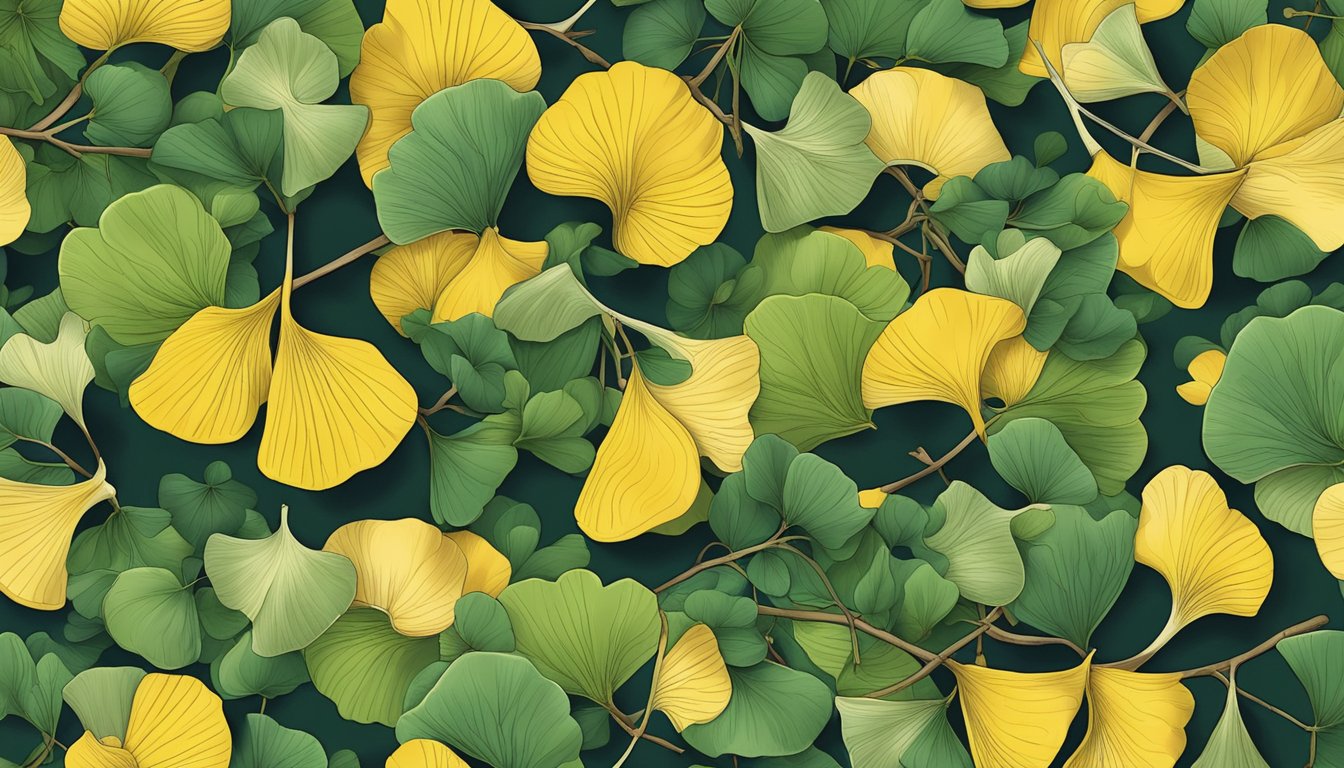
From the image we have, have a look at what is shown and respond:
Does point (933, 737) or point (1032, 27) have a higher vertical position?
point (1032, 27)

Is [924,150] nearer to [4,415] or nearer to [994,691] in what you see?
[994,691]

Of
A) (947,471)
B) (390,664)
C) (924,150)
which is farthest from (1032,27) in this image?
(390,664)

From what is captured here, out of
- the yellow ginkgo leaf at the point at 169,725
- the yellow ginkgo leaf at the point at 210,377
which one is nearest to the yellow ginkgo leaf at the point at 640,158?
the yellow ginkgo leaf at the point at 210,377

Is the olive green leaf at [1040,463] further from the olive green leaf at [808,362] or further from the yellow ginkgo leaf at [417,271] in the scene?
the yellow ginkgo leaf at [417,271]

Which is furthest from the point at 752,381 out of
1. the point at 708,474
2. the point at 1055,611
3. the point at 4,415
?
the point at 4,415

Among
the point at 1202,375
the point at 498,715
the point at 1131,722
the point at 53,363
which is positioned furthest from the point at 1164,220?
the point at 53,363
